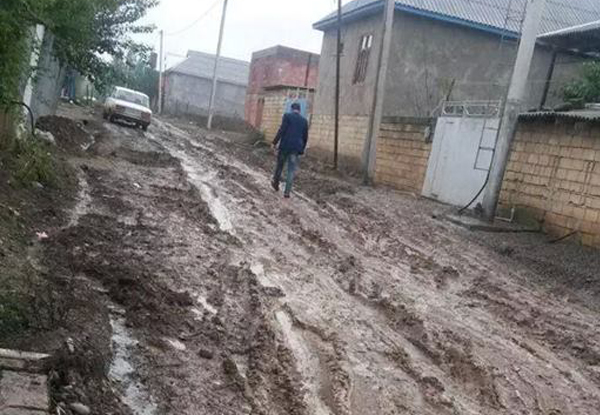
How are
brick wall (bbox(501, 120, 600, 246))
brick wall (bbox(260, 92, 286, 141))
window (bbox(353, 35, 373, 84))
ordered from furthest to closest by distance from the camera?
brick wall (bbox(260, 92, 286, 141))
window (bbox(353, 35, 373, 84))
brick wall (bbox(501, 120, 600, 246))

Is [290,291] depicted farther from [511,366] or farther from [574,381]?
[574,381]

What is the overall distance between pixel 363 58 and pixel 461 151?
8.93m

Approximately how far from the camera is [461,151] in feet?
46.4

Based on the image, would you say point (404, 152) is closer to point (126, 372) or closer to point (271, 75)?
point (126, 372)

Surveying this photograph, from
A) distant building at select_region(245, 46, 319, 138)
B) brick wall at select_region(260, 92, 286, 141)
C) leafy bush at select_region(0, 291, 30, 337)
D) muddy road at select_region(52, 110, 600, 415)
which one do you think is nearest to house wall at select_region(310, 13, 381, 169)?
brick wall at select_region(260, 92, 286, 141)

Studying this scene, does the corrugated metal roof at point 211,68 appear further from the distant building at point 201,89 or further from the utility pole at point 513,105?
the utility pole at point 513,105

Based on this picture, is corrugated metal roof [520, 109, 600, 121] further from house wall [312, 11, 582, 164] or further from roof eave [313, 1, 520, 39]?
roof eave [313, 1, 520, 39]

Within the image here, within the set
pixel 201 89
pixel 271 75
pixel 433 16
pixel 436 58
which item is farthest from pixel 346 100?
pixel 201 89

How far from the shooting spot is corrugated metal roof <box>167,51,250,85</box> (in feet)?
175

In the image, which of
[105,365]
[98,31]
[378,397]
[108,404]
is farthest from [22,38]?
[98,31]

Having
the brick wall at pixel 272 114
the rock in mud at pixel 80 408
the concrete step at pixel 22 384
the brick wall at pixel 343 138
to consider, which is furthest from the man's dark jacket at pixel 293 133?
the brick wall at pixel 272 114

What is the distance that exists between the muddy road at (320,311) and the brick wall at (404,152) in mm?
6014

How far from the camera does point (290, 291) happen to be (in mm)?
5699

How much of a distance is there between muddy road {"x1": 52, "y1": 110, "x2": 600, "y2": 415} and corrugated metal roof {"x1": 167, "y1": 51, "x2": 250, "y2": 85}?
4456cm
